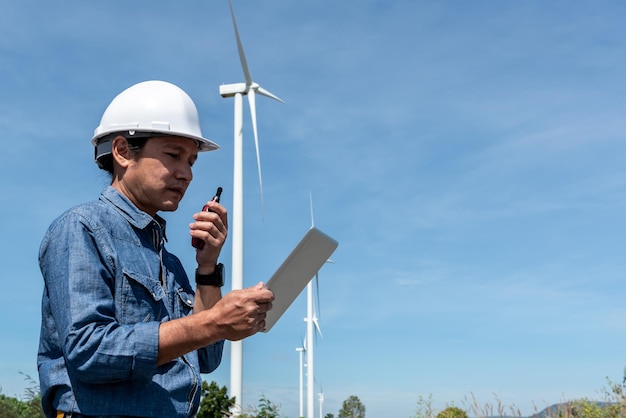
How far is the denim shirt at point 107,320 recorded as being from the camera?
3180 mm

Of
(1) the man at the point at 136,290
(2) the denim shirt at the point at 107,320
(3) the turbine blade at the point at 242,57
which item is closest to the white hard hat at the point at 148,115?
(1) the man at the point at 136,290

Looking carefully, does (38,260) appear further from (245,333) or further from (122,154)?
(245,333)

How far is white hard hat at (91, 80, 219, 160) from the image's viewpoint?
391 centimetres

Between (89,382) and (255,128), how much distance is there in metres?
19.0

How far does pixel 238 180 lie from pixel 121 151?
19.3m

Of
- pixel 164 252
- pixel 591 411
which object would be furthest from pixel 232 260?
pixel 164 252

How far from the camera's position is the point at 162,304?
11.9 ft

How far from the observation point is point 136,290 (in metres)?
3.50

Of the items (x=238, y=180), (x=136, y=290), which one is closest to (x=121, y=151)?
(x=136, y=290)

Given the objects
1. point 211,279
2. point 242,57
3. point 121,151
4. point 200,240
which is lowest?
point 211,279

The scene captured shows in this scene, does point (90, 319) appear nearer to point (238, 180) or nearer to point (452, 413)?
point (452, 413)

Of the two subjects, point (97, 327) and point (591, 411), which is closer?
point (97, 327)

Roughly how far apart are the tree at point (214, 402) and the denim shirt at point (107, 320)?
13.7 metres

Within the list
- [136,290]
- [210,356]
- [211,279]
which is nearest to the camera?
[136,290]
